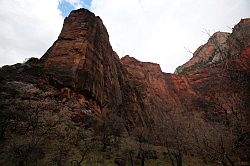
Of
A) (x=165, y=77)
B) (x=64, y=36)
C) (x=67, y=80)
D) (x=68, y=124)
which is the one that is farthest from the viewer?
(x=165, y=77)

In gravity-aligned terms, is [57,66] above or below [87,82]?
above

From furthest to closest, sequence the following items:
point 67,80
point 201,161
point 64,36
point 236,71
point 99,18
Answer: point 99,18 → point 64,36 → point 67,80 → point 201,161 → point 236,71

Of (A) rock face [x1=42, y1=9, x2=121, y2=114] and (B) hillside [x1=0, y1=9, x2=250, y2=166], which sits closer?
(B) hillside [x1=0, y1=9, x2=250, y2=166]

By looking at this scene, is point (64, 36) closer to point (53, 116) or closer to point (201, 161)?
point (53, 116)

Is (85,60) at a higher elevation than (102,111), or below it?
higher

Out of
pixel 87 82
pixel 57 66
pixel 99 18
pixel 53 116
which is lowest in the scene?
pixel 53 116

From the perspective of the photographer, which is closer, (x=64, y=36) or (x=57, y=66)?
(x=57, y=66)

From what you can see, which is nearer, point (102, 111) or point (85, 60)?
point (102, 111)

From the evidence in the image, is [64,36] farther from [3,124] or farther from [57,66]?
[3,124]

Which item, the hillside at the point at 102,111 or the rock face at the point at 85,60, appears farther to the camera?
the rock face at the point at 85,60

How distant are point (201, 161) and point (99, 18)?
1439 inches

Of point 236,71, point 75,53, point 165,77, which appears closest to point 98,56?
point 75,53

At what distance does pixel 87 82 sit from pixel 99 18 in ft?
67.8

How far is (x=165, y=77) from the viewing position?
104875 millimetres
